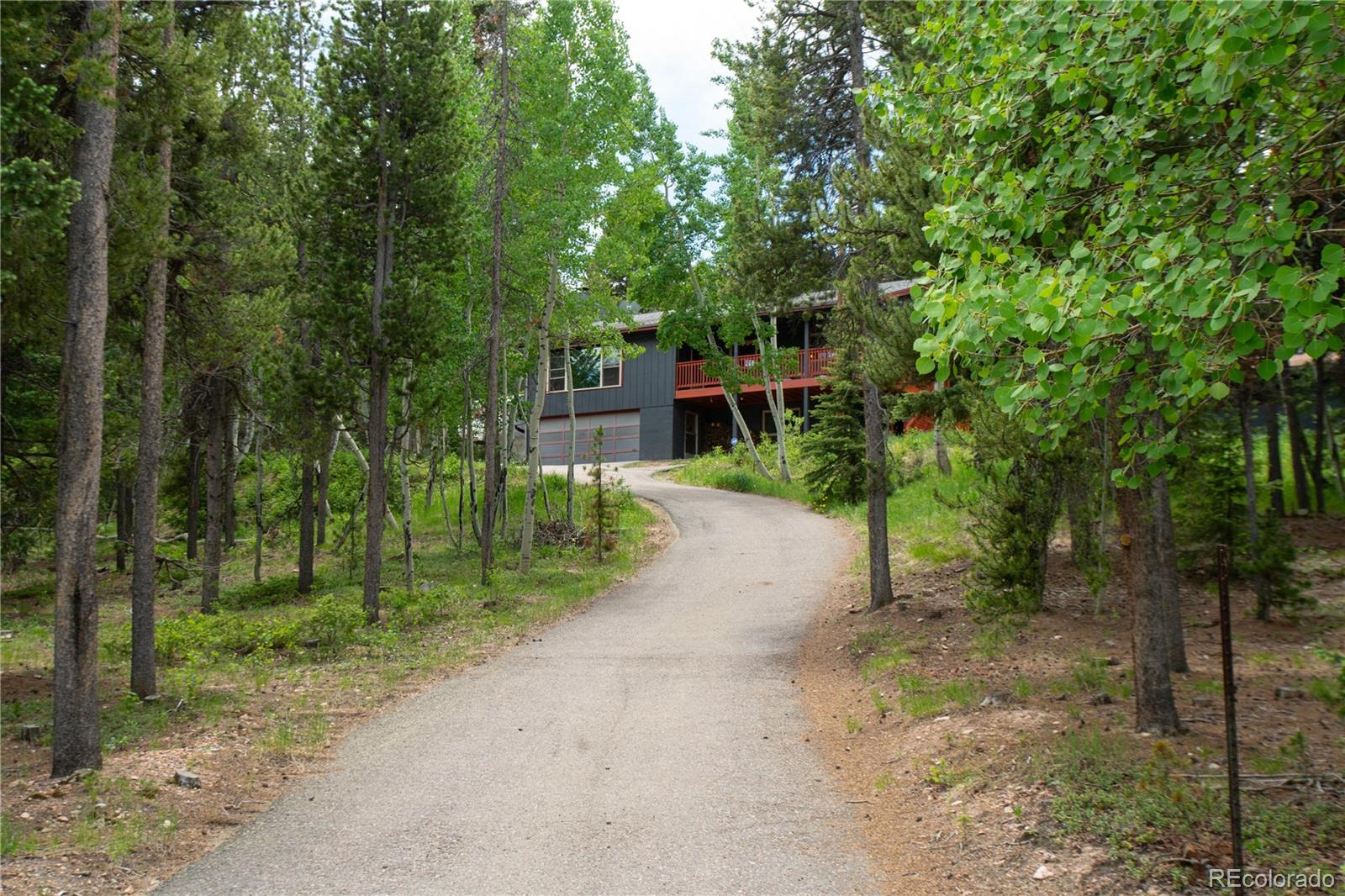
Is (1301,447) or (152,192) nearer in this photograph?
(152,192)

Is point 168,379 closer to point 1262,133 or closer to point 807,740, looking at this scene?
point 807,740

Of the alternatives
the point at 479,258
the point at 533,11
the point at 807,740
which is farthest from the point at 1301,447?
the point at 533,11

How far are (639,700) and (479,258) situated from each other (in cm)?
1168

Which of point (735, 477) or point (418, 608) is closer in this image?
point (418, 608)

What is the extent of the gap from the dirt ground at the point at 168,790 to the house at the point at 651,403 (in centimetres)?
2624

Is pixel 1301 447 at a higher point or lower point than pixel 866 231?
lower

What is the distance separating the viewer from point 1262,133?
546 cm

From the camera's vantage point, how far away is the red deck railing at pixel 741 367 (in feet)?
107

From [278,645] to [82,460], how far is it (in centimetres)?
635

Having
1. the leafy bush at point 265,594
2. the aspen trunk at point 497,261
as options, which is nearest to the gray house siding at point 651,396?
the leafy bush at point 265,594

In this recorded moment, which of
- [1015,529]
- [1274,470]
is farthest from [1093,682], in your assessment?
[1274,470]

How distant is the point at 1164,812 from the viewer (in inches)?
209

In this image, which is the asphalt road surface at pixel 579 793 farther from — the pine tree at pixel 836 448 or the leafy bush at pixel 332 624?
the pine tree at pixel 836 448

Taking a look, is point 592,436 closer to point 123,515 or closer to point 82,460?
point 123,515
